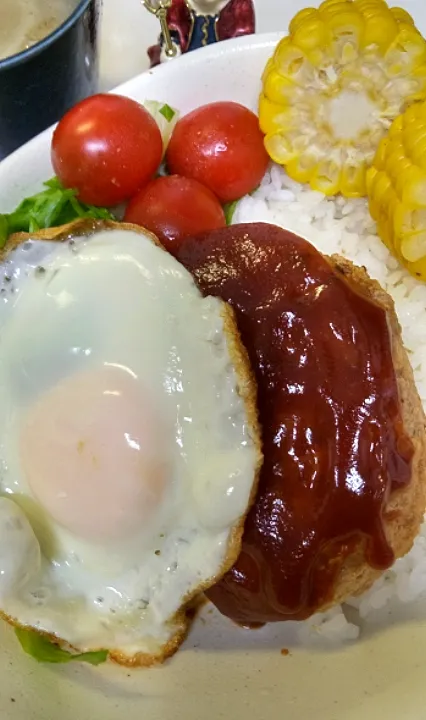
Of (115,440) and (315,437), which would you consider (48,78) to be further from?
(315,437)

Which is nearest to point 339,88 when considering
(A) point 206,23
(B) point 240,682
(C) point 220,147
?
(C) point 220,147

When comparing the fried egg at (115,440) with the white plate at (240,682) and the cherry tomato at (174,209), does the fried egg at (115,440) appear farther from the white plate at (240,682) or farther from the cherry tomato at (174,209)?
the cherry tomato at (174,209)

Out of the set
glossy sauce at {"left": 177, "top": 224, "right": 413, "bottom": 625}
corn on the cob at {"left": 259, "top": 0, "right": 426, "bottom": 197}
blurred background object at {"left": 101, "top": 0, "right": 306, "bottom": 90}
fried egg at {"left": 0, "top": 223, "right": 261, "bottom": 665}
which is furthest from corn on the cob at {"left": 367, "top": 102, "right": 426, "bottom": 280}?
blurred background object at {"left": 101, "top": 0, "right": 306, "bottom": 90}

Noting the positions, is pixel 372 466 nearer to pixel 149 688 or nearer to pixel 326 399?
pixel 326 399

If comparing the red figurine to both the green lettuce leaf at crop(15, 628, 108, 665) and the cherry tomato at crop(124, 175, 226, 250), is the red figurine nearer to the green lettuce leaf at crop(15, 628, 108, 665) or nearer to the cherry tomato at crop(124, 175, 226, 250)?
the cherry tomato at crop(124, 175, 226, 250)

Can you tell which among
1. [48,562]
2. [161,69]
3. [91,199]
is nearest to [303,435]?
[48,562]

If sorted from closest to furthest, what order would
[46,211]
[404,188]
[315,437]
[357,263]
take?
[315,437]
[404,188]
[46,211]
[357,263]
